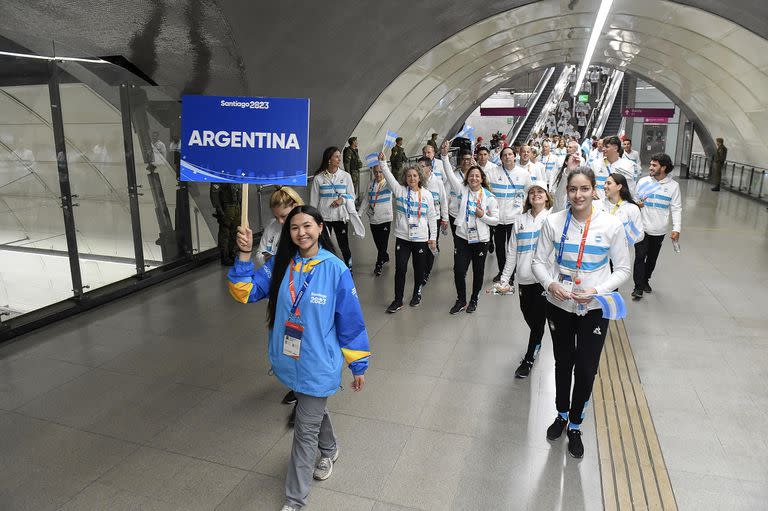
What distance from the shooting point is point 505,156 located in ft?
25.2

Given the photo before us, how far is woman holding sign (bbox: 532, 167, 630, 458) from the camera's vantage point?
3461mm

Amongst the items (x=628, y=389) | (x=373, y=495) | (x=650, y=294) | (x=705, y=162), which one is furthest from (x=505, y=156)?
(x=705, y=162)

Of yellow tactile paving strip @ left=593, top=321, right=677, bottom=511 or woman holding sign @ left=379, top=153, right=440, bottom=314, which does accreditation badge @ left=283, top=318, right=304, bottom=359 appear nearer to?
yellow tactile paving strip @ left=593, top=321, right=677, bottom=511

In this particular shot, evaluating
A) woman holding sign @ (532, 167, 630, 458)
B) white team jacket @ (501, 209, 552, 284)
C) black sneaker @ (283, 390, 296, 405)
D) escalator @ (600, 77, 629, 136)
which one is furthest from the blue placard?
escalator @ (600, 77, 629, 136)

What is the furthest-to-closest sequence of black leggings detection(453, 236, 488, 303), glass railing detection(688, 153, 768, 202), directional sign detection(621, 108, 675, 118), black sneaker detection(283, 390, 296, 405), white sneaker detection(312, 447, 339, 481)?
directional sign detection(621, 108, 675, 118) → glass railing detection(688, 153, 768, 202) → black leggings detection(453, 236, 488, 303) → black sneaker detection(283, 390, 296, 405) → white sneaker detection(312, 447, 339, 481)

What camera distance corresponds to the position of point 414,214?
6527 millimetres

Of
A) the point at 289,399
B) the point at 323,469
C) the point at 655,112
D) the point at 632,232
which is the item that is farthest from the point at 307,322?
the point at 655,112

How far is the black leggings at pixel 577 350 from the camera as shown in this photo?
11.6 feet

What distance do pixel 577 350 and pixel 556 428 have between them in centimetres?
66

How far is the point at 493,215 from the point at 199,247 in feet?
17.1

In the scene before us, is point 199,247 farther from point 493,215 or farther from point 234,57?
point 493,215

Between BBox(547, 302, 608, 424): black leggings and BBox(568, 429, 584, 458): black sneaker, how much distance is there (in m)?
0.07

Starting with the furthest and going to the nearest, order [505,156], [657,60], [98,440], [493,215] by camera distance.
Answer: [657,60] → [505,156] → [493,215] → [98,440]

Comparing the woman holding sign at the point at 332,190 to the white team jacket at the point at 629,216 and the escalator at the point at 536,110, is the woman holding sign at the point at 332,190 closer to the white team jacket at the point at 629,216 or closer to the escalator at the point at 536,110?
the white team jacket at the point at 629,216
